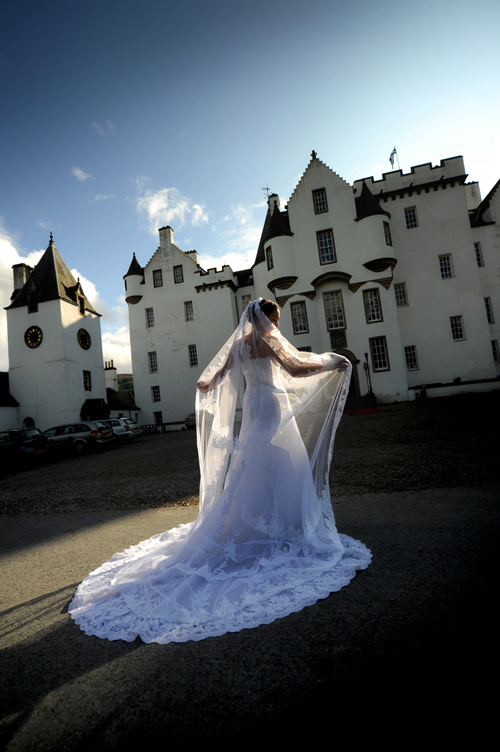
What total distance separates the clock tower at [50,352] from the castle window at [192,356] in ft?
26.7

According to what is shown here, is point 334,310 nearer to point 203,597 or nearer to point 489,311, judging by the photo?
point 489,311

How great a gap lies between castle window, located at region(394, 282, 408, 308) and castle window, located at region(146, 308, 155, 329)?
64.5 feet

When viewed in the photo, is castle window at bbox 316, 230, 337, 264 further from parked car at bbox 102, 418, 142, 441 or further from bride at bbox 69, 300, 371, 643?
bride at bbox 69, 300, 371, 643

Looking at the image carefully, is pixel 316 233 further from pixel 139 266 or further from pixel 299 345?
pixel 139 266

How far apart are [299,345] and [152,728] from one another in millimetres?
23647

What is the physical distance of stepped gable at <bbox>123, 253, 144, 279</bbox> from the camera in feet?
104

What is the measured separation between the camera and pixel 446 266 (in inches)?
1001

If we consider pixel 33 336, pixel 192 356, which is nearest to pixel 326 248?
pixel 192 356

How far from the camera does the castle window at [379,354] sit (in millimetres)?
23609

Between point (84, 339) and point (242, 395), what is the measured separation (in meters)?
31.0

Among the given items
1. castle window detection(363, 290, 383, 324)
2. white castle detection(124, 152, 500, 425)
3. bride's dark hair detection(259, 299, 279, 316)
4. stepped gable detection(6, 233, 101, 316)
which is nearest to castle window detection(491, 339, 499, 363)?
white castle detection(124, 152, 500, 425)

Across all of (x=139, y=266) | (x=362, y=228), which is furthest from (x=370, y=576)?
(x=139, y=266)

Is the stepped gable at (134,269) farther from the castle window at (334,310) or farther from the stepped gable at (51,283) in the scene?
the castle window at (334,310)

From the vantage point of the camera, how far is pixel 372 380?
23516 millimetres
